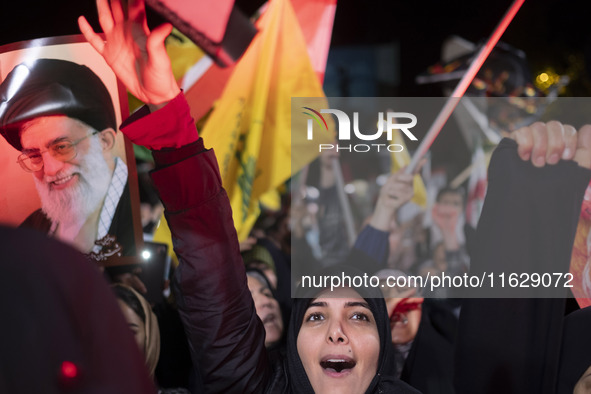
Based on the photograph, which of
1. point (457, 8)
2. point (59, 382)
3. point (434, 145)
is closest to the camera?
point (59, 382)

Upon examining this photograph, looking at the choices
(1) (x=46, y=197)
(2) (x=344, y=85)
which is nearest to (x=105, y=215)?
(1) (x=46, y=197)

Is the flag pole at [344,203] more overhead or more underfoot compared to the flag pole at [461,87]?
more underfoot

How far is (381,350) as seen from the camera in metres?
2.32

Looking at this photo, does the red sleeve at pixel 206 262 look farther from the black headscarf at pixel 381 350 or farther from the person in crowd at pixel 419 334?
the person in crowd at pixel 419 334

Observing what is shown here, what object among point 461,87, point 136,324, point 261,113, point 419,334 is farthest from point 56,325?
point 461,87

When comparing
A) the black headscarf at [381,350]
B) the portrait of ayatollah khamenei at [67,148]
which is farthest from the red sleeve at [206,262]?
the portrait of ayatollah khamenei at [67,148]

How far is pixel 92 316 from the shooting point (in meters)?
0.78

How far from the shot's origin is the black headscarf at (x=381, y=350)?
2271mm

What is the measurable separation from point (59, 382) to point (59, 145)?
195 centimetres

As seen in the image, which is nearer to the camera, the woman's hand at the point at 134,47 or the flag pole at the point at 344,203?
the woman's hand at the point at 134,47

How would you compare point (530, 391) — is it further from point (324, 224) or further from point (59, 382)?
point (59, 382)

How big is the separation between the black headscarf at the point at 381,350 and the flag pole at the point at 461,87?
1.72 ft

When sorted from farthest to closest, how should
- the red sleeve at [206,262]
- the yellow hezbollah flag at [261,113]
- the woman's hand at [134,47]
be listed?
the yellow hezbollah flag at [261,113]
the woman's hand at [134,47]
the red sleeve at [206,262]

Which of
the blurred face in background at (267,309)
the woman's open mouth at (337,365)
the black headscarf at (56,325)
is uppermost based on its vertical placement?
the blurred face in background at (267,309)
